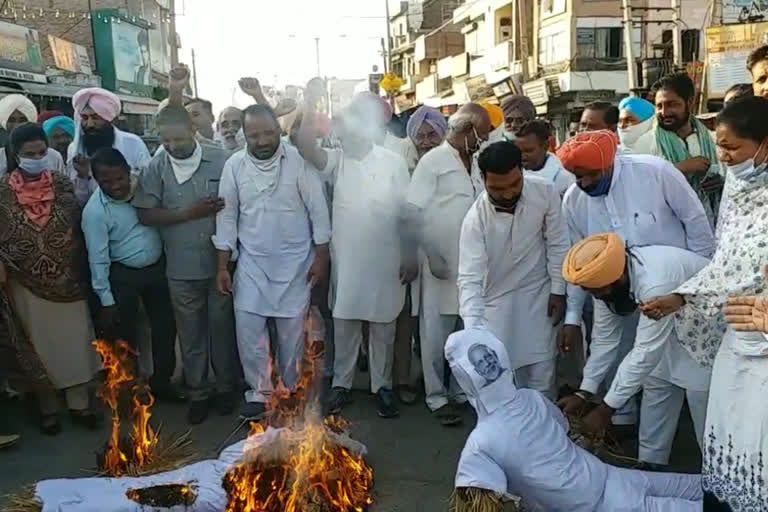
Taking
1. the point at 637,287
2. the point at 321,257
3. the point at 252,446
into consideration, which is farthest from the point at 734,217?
the point at 321,257

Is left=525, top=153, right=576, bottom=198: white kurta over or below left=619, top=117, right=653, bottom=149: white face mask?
below

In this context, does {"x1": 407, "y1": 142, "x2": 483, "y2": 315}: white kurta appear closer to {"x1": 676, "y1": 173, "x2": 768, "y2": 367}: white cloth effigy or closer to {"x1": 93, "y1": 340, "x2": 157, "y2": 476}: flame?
{"x1": 676, "y1": 173, "x2": 768, "y2": 367}: white cloth effigy

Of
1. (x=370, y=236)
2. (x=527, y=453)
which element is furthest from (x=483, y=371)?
(x=370, y=236)

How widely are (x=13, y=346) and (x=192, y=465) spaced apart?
1.77 metres

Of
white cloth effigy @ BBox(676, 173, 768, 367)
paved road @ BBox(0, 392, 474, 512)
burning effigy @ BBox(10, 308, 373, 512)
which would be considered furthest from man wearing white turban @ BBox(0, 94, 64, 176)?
white cloth effigy @ BBox(676, 173, 768, 367)

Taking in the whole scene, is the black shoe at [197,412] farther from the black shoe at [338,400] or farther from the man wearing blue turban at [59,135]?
the man wearing blue turban at [59,135]

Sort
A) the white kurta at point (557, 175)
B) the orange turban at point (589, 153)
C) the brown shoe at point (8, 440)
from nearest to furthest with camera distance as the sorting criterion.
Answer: the orange turban at point (589, 153), the brown shoe at point (8, 440), the white kurta at point (557, 175)

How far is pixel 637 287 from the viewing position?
339 cm

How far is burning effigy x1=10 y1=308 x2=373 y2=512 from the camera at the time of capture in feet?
11.6

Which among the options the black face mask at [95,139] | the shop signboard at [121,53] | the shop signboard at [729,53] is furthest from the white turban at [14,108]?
the shop signboard at [121,53]

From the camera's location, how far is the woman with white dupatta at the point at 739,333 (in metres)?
2.79

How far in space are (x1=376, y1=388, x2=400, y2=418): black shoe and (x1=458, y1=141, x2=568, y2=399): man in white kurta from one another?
3.52 ft

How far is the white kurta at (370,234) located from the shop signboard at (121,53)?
25029 mm

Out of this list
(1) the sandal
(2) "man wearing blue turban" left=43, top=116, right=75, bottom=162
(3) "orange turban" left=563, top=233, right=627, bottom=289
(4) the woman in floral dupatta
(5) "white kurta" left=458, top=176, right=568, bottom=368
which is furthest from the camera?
(2) "man wearing blue turban" left=43, top=116, right=75, bottom=162
